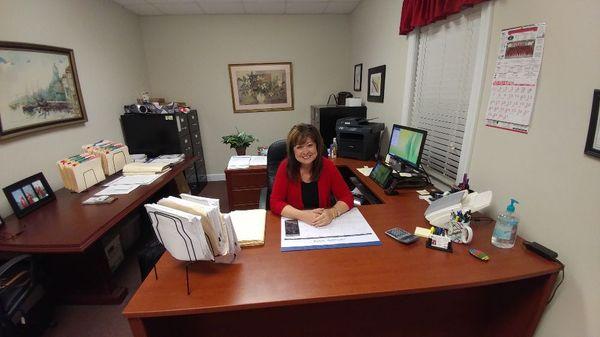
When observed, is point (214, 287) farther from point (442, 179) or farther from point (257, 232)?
point (442, 179)

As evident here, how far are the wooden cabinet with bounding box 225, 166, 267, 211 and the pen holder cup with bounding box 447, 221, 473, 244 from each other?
1.83 metres

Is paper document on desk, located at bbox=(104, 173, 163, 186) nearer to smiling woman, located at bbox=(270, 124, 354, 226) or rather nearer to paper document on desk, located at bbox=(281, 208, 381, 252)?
smiling woman, located at bbox=(270, 124, 354, 226)

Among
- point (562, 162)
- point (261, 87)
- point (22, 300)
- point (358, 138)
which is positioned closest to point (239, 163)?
point (358, 138)

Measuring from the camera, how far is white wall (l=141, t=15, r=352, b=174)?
12.6 ft

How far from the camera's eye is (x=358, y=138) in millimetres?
2682

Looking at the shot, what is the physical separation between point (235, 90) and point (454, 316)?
12.4 feet

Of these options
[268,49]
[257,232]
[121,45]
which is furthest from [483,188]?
[121,45]

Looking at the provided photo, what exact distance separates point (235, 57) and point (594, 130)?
12.8 feet

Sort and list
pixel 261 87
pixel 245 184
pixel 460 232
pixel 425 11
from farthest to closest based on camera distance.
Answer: pixel 261 87 < pixel 245 184 < pixel 425 11 < pixel 460 232

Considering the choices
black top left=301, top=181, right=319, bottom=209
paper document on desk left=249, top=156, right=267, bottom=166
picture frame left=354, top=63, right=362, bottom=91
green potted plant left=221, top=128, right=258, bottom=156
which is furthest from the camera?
picture frame left=354, top=63, right=362, bottom=91

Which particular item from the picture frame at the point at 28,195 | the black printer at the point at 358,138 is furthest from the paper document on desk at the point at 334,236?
the picture frame at the point at 28,195

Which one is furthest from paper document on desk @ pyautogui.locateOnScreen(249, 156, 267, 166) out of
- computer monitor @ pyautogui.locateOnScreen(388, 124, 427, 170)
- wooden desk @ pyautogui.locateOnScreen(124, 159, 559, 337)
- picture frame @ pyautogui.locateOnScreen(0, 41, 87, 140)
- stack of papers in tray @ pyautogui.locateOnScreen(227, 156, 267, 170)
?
picture frame @ pyautogui.locateOnScreen(0, 41, 87, 140)

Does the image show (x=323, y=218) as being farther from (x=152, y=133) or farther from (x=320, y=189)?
(x=152, y=133)

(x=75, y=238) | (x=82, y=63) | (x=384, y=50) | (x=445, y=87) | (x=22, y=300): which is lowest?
(x=22, y=300)
